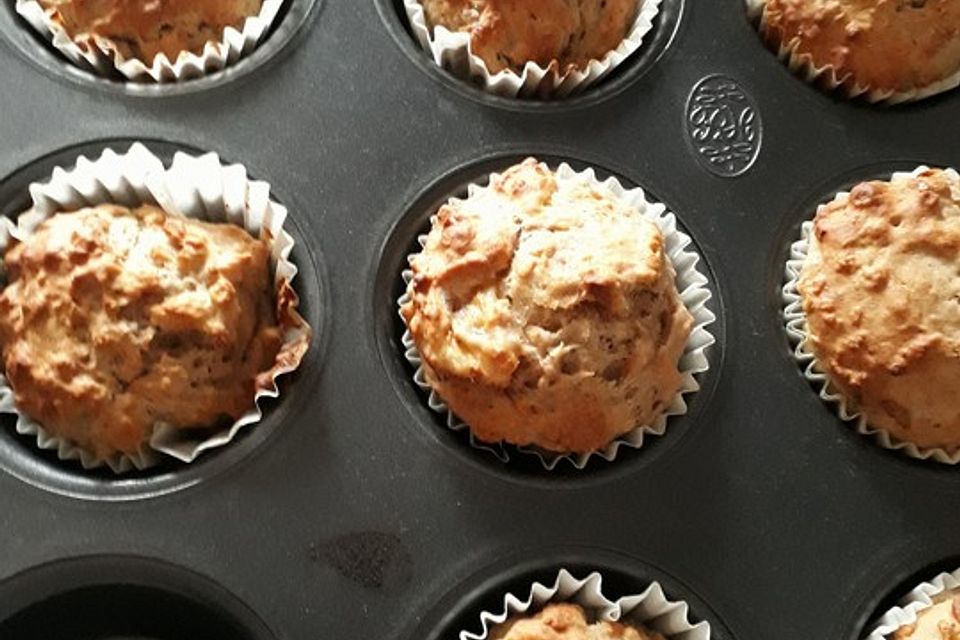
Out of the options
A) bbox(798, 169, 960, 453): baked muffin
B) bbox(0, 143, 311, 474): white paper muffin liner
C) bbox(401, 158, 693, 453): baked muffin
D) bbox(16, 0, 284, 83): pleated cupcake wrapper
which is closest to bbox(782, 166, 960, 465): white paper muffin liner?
bbox(798, 169, 960, 453): baked muffin

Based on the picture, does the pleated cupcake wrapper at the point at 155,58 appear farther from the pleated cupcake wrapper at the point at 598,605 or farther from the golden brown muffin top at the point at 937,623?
the golden brown muffin top at the point at 937,623

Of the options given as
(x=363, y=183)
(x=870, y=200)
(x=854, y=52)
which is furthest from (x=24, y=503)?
(x=854, y=52)

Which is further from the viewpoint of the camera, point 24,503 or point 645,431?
point 645,431

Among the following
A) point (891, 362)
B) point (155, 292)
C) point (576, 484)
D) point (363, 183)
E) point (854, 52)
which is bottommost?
point (576, 484)

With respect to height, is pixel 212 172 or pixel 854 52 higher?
pixel 854 52

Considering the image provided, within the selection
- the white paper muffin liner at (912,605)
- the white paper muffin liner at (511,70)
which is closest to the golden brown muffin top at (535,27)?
the white paper muffin liner at (511,70)

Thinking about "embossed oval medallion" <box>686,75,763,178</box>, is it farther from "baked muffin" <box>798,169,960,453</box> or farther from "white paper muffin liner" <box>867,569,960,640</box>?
"white paper muffin liner" <box>867,569,960,640</box>

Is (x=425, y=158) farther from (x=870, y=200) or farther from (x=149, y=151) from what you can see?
(x=870, y=200)
